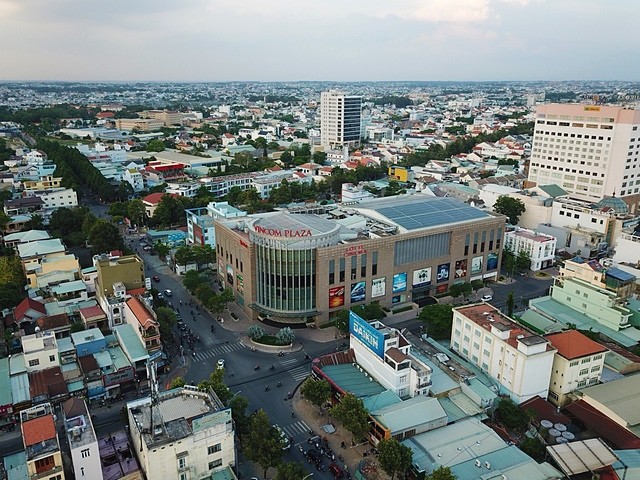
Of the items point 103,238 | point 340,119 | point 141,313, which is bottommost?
point 141,313

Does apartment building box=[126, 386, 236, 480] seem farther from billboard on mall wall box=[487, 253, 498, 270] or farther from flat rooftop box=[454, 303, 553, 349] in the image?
billboard on mall wall box=[487, 253, 498, 270]

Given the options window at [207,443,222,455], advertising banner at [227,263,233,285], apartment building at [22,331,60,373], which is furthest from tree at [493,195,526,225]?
apartment building at [22,331,60,373]

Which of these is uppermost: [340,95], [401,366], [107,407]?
[340,95]

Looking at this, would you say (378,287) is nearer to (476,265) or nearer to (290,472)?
(476,265)

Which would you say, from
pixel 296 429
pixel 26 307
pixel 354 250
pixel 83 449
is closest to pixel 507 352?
Result: pixel 296 429

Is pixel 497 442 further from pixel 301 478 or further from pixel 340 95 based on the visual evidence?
pixel 340 95

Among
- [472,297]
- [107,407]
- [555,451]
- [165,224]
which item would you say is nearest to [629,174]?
[472,297]
